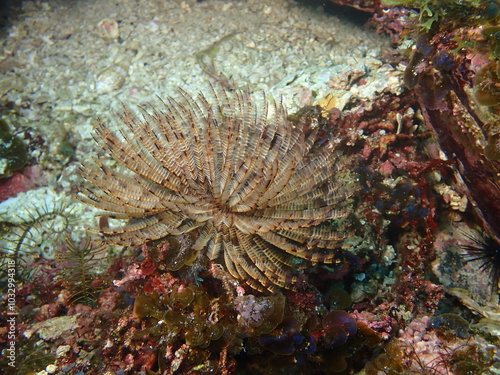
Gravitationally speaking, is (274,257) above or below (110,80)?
below

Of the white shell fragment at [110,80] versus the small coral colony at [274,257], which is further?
the white shell fragment at [110,80]

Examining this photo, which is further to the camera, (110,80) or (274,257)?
(110,80)

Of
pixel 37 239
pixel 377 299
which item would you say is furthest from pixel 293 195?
pixel 37 239

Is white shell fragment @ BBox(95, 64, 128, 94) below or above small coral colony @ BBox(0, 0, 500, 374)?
above

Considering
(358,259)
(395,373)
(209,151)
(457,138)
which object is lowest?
(395,373)

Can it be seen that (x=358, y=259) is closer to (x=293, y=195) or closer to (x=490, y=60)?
(x=293, y=195)

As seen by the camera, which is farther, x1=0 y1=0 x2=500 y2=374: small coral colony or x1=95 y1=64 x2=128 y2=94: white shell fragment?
x1=95 y1=64 x2=128 y2=94: white shell fragment

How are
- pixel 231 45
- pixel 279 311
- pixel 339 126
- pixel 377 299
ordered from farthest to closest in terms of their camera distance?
pixel 231 45 → pixel 339 126 → pixel 377 299 → pixel 279 311

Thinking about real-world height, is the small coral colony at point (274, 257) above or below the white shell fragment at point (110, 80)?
below
